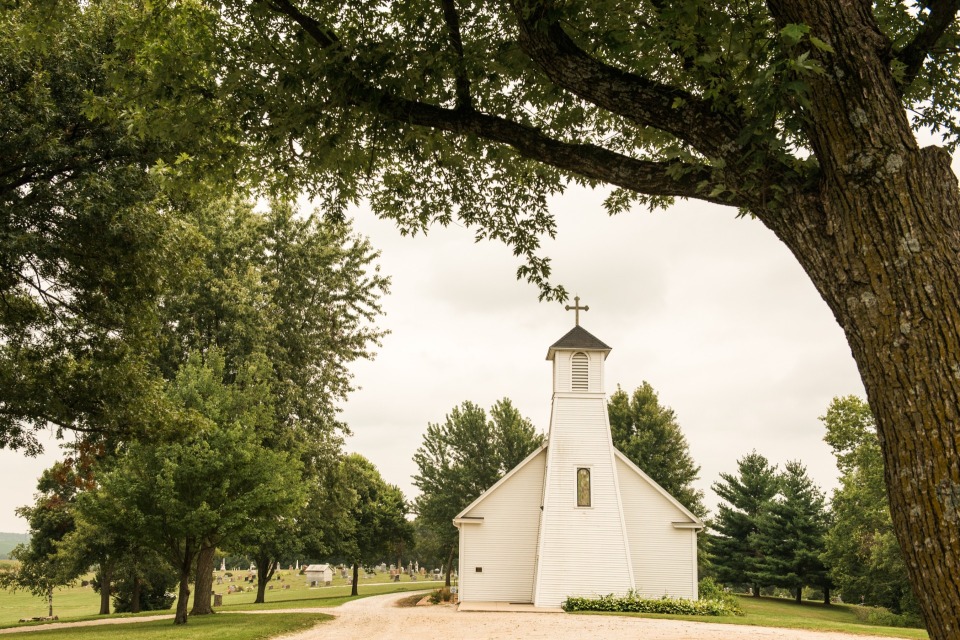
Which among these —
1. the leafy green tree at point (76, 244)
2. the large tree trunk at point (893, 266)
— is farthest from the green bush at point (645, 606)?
the large tree trunk at point (893, 266)

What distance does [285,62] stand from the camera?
226 inches

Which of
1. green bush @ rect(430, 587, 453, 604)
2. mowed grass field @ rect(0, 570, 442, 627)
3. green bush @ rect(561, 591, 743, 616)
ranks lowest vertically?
mowed grass field @ rect(0, 570, 442, 627)

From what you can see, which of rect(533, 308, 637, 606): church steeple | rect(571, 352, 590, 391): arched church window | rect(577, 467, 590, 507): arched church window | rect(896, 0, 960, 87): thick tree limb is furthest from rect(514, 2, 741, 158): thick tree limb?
rect(571, 352, 590, 391): arched church window

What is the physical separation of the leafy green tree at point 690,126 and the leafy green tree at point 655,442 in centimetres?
3520

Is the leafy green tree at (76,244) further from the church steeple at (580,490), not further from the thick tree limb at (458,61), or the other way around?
the church steeple at (580,490)

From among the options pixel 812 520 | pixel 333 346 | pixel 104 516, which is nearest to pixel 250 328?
pixel 333 346

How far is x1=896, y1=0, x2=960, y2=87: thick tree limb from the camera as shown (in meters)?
3.90

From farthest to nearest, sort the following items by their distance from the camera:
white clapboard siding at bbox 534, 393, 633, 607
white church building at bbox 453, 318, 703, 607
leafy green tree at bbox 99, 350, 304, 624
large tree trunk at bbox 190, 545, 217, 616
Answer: white church building at bbox 453, 318, 703, 607
white clapboard siding at bbox 534, 393, 633, 607
large tree trunk at bbox 190, 545, 217, 616
leafy green tree at bbox 99, 350, 304, 624

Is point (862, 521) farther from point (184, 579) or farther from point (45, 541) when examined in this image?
point (45, 541)

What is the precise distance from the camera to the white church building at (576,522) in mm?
23266

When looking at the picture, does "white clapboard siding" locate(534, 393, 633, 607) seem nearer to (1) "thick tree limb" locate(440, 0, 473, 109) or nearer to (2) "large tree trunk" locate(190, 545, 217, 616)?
(2) "large tree trunk" locate(190, 545, 217, 616)

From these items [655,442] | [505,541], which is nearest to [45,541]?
[505,541]

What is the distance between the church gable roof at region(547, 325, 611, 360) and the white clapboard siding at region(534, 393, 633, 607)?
1.78m

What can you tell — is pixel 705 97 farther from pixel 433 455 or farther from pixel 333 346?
pixel 433 455
